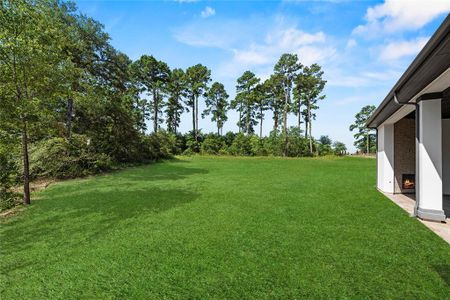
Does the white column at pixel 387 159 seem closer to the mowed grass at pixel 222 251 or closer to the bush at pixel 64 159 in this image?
the mowed grass at pixel 222 251

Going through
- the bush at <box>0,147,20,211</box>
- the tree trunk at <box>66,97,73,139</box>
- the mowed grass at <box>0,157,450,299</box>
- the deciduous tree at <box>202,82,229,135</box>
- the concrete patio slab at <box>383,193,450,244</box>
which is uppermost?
the deciduous tree at <box>202,82,229,135</box>

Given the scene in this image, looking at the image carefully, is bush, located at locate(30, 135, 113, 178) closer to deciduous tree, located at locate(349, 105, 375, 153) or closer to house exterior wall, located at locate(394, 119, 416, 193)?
house exterior wall, located at locate(394, 119, 416, 193)

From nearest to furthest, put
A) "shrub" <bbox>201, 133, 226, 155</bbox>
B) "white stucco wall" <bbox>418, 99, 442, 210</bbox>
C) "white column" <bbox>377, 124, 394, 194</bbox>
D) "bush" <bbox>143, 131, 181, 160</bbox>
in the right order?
"white stucco wall" <bbox>418, 99, 442, 210</bbox>
"white column" <bbox>377, 124, 394, 194</bbox>
"bush" <bbox>143, 131, 181, 160</bbox>
"shrub" <bbox>201, 133, 226, 155</bbox>

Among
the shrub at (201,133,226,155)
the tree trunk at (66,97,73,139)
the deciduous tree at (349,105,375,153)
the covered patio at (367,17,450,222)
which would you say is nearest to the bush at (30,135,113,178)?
→ the tree trunk at (66,97,73,139)

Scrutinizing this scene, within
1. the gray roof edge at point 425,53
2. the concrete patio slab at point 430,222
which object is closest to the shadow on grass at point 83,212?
the concrete patio slab at point 430,222

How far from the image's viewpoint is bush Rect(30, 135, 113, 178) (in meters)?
9.72

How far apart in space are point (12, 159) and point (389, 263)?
34.5ft

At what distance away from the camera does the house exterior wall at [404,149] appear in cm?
682

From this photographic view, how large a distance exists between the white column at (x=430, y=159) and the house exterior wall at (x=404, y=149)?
302 cm

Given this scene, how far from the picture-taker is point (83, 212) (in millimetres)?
5020

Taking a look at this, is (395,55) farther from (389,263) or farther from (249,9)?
(389,263)

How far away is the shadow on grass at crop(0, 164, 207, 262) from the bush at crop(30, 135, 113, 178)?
8.71 ft

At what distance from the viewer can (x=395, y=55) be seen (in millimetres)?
7164

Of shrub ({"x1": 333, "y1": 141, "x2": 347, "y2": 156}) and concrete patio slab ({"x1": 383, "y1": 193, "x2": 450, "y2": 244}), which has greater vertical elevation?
→ shrub ({"x1": 333, "y1": 141, "x2": 347, "y2": 156})
